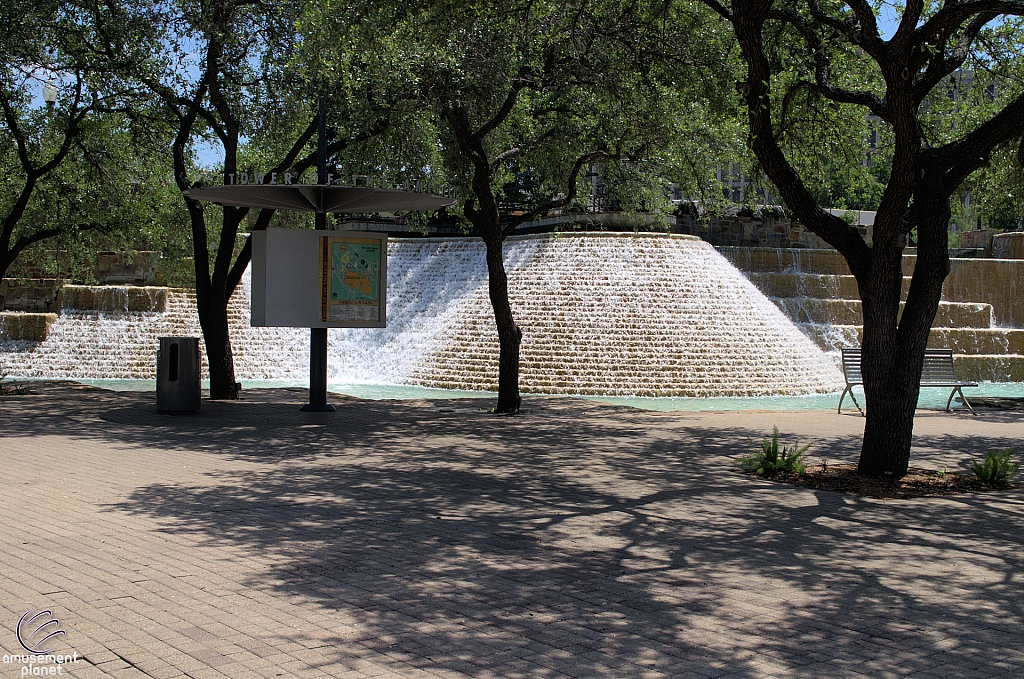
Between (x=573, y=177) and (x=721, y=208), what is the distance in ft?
11.2

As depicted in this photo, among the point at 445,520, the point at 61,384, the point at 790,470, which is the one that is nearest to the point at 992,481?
the point at 790,470

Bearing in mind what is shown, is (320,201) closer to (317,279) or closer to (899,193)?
(317,279)

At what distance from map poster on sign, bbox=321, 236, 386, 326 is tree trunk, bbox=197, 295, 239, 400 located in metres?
3.09

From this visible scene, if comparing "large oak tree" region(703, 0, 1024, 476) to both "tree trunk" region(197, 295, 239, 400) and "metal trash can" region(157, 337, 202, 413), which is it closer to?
"metal trash can" region(157, 337, 202, 413)

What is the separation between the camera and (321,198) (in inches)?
562

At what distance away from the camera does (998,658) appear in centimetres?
426

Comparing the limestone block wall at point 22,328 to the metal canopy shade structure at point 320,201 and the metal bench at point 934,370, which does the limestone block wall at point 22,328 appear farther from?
the metal bench at point 934,370

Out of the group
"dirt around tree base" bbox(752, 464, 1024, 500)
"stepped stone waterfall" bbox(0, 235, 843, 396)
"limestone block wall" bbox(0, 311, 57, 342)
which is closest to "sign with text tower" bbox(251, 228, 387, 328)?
"dirt around tree base" bbox(752, 464, 1024, 500)

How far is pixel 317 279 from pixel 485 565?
8.83m

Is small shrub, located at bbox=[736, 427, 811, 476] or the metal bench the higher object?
the metal bench

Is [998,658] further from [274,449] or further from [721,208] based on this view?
[721,208]

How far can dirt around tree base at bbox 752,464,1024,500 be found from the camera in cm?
850

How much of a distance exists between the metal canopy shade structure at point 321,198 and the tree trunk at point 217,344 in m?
2.01

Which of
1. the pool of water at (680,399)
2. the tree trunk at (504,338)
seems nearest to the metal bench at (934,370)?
the pool of water at (680,399)
